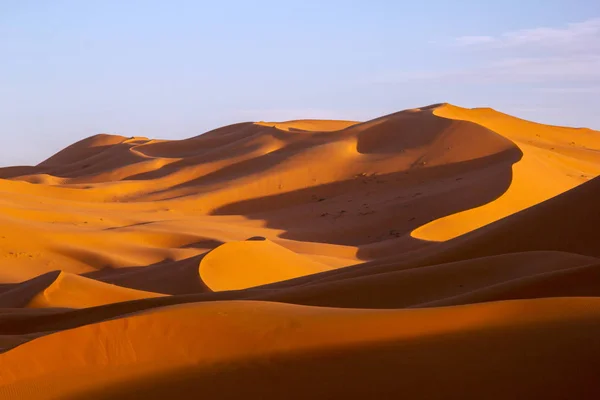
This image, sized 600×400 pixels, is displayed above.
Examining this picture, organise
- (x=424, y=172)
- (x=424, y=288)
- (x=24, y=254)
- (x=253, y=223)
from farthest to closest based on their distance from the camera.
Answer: (x=424, y=172) → (x=253, y=223) → (x=24, y=254) → (x=424, y=288)

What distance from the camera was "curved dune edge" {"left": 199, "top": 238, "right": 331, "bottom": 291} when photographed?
587 inches

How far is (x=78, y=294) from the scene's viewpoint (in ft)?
39.5

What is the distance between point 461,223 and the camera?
20.2 m

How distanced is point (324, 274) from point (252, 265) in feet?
13.6

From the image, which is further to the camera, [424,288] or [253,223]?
[253,223]

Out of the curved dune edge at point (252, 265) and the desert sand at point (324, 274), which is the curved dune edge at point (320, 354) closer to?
the desert sand at point (324, 274)

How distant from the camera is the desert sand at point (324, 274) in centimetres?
447

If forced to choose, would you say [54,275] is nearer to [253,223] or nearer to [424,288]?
[424,288]

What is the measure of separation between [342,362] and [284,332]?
0.66 m

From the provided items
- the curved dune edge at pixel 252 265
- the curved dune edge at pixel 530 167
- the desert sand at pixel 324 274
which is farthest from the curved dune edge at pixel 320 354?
the curved dune edge at pixel 530 167

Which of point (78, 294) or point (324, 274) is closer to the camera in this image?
point (324, 274)

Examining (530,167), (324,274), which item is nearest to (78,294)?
(324,274)

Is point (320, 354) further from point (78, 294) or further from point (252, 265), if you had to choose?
point (252, 265)

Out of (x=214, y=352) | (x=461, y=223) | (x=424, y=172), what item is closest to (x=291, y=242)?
(x=461, y=223)
